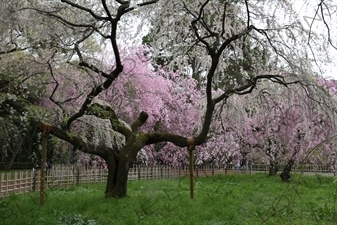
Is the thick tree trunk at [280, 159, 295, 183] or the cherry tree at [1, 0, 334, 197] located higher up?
the cherry tree at [1, 0, 334, 197]

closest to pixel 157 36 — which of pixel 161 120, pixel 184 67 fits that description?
pixel 184 67

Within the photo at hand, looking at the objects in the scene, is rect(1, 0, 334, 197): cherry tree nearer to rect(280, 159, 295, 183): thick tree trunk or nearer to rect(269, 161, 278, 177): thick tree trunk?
rect(280, 159, 295, 183): thick tree trunk

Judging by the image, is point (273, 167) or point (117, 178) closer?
point (117, 178)

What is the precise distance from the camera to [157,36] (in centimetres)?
870

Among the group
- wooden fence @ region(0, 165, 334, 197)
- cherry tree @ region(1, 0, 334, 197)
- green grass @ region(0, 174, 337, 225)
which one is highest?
cherry tree @ region(1, 0, 334, 197)

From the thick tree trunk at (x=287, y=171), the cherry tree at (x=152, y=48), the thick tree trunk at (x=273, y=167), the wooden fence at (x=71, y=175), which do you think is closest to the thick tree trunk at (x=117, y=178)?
the cherry tree at (x=152, y=48)

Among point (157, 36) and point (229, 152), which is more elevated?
point (157, 36)

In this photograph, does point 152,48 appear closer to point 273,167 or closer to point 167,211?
point 167,211

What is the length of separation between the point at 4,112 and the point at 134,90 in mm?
9488

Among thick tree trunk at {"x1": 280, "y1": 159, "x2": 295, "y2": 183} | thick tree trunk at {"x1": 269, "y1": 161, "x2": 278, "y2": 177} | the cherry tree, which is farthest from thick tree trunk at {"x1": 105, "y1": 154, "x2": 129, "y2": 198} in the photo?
thick tree trunk at {"x1": 269, "y1": 161, "x2": 278, "y2": 177}

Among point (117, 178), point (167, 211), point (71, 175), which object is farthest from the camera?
point (71, 175)

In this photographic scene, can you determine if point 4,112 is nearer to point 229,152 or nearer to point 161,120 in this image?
point 161,120

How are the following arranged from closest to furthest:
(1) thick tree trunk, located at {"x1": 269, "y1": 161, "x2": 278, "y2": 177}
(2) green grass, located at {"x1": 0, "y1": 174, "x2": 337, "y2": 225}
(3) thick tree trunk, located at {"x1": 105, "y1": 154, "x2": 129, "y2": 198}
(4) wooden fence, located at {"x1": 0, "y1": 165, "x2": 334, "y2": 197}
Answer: (2) green grass, located at {"x1": 0, "y1": 174, "x2": 337, "y2": 225}
(3) thick tree trunk, located at {"x1": 105, "y1": 154, "x2": 129, "y2": 198}
(4) wooden fence, located at {"x1": 0, "y1": 165, "x2": 334, "y2": 197}
(1) thick tree trunk, located at {"x1": 269, "y1": 161, "x2": 278, "y2": 177}

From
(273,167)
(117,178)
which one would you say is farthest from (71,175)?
(273,167)
